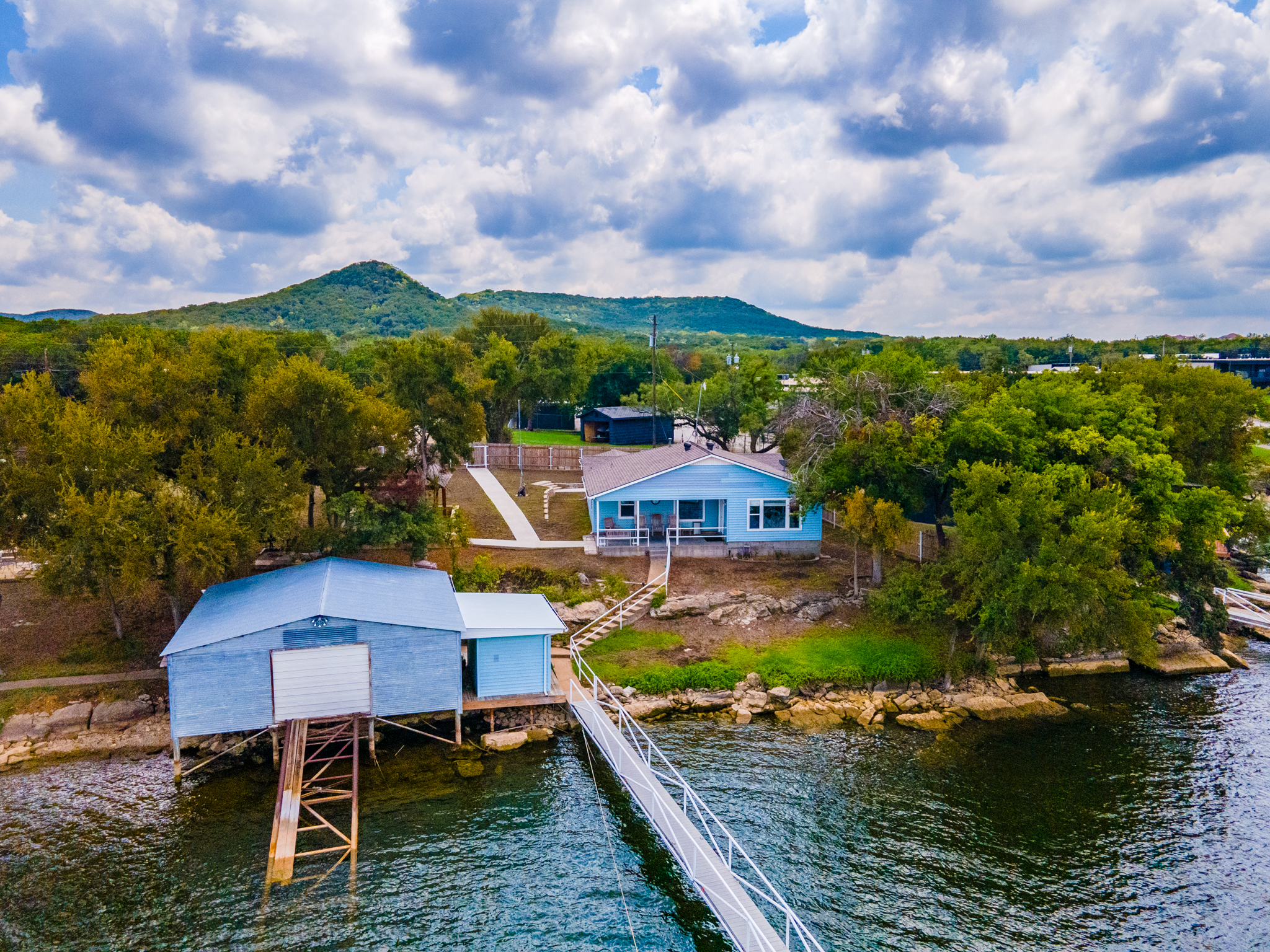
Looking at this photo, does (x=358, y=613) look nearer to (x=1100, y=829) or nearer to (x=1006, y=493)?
(x=1100, y=829)

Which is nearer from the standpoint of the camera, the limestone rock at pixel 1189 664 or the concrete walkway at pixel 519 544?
the limestone rock at pixel 1189 664

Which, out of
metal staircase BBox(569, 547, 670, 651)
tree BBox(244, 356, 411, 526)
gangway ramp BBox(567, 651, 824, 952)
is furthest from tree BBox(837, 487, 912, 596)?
tree BBox(244, 356, 411, 526)

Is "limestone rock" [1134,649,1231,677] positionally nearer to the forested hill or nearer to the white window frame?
the white window frame

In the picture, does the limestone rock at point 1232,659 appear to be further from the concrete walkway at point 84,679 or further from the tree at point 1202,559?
the concrete walkway at point 84,679

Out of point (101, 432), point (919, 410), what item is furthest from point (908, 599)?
point (101, 432)

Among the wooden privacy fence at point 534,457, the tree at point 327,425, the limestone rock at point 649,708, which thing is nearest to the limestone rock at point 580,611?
the limestone rock at point 649,708

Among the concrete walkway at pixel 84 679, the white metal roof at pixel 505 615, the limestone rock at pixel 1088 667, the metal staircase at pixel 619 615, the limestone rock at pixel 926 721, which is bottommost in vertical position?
the limestone rock at pixel 926 721
